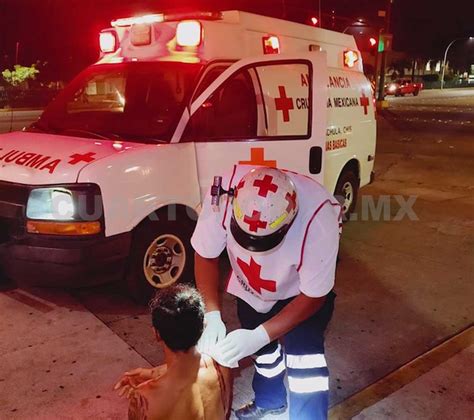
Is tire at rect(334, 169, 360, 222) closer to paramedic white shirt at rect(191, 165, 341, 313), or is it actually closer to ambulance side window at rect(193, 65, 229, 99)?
ambulance side window at rect(193, 65, 229, 99)

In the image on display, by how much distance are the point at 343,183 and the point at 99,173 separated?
137 inches

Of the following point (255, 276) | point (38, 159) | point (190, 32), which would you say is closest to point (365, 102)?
point (190, 32)

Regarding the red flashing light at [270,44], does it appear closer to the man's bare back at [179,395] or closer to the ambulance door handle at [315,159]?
the ambulance door handle at [315,159]

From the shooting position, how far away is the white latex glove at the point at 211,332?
2395mm

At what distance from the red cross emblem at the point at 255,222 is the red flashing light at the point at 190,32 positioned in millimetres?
2843

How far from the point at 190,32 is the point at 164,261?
6.22 feet

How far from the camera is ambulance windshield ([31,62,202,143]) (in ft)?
14.5

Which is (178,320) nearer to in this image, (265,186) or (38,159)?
(265,186)

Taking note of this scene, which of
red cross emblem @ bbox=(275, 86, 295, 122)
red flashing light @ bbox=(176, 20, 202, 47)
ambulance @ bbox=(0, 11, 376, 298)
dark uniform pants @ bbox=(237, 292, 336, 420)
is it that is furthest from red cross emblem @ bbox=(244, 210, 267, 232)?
red cross emblem @ bbox=(275, 86, 295, 122)

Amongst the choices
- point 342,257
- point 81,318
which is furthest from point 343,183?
point 81,318

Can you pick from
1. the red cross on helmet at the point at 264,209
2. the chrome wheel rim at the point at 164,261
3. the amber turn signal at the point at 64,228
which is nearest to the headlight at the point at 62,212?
the amber turn signal at the point at 64,228

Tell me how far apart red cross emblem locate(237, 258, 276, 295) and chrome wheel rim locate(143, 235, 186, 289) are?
186 cm

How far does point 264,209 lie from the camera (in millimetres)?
2154

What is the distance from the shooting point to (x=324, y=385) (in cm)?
252
